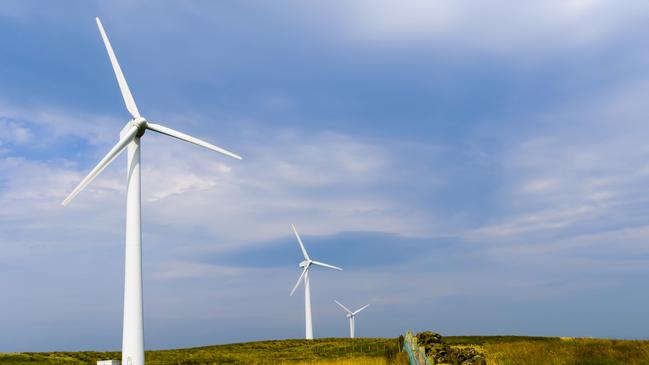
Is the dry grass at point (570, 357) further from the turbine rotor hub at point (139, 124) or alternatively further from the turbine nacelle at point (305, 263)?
the turbine nacelle at point (305, 263)

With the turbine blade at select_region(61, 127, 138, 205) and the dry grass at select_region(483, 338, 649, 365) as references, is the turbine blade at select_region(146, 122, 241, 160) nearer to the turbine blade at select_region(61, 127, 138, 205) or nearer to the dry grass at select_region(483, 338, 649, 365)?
the turbine blade at select_region(61, 127, 138, 205)

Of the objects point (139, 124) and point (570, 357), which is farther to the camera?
point (139, 124)

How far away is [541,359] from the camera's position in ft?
84.0

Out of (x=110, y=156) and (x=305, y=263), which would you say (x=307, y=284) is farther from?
(x=110, y=156)

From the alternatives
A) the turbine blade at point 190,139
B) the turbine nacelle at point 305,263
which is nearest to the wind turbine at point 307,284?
the turbine nacelle at point 305,263

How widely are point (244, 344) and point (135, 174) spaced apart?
3809 cm

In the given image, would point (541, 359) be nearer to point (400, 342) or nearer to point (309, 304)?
point (400, 342)

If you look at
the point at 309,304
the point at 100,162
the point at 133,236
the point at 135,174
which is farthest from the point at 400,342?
the point at 309,304

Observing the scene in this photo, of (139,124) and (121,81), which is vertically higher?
(121,81)

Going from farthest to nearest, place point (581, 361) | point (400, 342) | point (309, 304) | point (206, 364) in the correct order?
point (309, 304) → point (206, 364) → point (400, 342) → point (581, 361)

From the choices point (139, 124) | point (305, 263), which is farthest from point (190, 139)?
point (305, 263)

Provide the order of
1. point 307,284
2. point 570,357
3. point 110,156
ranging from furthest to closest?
point 307,284
point 110,156
point 570,357

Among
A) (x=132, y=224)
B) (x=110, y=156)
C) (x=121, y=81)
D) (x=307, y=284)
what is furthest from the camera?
(x=307, y=284)

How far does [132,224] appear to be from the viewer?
3114 centimetres
